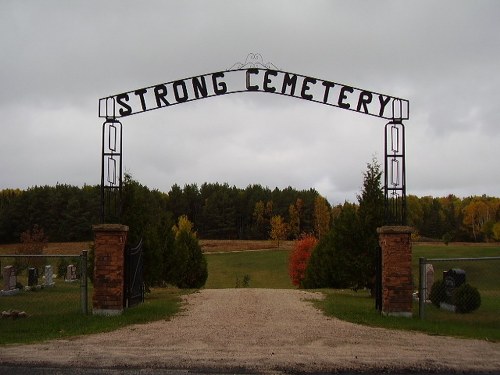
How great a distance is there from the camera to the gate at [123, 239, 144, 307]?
13883 mm

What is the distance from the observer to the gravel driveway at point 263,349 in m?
7.71

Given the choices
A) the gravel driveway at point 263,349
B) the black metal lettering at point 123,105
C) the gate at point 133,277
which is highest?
the black metal lettering at point 123,105

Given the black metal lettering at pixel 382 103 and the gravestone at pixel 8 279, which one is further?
the gravestone at pixel 8 279

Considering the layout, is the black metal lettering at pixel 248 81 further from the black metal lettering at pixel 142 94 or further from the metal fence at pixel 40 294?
the metal fence at pixel 40 294

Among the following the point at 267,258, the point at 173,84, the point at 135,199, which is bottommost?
the point at 267,258

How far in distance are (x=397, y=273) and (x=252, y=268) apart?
49.8m

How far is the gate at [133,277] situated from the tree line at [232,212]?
64.3 meters

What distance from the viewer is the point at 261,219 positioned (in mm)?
99438

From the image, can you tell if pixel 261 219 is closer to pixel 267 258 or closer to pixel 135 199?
pixel 267 258

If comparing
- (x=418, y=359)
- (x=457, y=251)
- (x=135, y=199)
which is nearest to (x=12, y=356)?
(x=418, y=359)

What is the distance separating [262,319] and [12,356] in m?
5.95

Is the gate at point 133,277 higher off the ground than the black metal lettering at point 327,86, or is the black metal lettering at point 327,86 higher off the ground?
the black metal lettering at point 327,86

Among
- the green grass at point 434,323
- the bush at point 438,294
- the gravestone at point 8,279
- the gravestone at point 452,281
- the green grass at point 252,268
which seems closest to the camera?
the green grass at point 434,323

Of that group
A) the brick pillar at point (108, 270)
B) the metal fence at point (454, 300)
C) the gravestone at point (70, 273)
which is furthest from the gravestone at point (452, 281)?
the gravestone at point (70, 273)
